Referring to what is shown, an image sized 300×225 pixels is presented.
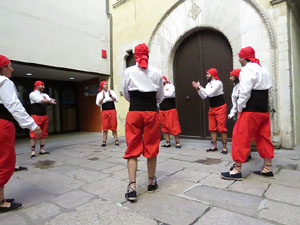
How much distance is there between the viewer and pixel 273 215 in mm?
1841

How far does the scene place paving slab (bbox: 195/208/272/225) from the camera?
5.70 feet

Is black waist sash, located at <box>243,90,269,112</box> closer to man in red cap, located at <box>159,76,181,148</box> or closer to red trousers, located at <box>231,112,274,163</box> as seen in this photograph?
red trousers, located at <box>231,112,274,163</box>

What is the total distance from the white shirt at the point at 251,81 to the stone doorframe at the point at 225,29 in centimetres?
204

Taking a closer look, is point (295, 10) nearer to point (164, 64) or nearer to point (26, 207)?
point (164, 64)

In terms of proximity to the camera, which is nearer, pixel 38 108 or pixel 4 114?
pixel 4 114

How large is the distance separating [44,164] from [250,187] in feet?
12.0

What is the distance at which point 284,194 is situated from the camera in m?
2.27

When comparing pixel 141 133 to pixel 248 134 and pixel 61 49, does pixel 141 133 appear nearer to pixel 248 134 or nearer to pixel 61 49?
pixel 248 134

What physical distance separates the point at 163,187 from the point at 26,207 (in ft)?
5.07

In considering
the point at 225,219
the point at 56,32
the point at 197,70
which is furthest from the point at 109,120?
the point at 225,219

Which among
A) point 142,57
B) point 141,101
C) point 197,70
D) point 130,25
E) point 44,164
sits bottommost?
point 44,164

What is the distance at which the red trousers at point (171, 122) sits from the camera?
5047 mm

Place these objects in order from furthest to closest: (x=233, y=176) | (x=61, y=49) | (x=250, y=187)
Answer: (x=61, y=49)
(x=233, y=176)
(x=250, y=187)

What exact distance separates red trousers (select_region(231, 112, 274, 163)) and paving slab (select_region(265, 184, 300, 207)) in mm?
448
